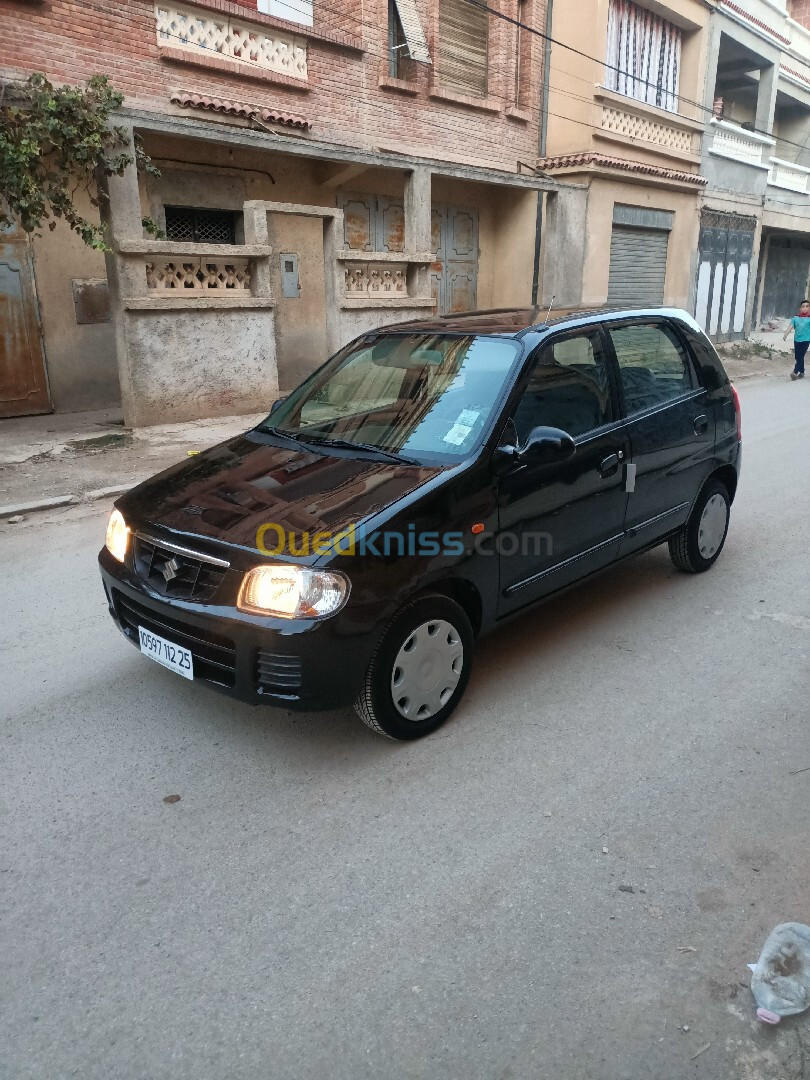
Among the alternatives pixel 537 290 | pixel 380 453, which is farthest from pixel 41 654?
pixel 537 290

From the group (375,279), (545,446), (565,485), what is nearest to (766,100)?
(375,279)

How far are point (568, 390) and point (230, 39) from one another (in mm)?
9754

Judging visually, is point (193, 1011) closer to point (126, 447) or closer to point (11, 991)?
point (11, 991)

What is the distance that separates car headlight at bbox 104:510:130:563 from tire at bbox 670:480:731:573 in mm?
3317

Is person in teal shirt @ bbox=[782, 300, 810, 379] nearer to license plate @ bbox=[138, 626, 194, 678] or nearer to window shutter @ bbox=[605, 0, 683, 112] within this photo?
window shutter @ bbox=[605, 0, 683, 112]

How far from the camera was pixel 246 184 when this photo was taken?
1227cm

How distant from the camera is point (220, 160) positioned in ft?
38.7

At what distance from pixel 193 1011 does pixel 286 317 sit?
1173 cm

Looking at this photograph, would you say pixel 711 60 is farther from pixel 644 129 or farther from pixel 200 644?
pixel 200 644

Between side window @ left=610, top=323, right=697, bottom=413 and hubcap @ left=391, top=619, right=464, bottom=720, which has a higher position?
side window @ left=610, top=323, right=697, bottom=413

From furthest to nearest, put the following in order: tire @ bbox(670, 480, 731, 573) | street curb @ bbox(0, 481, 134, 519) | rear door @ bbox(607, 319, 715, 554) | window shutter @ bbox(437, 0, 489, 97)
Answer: window shutter @ bbox(437, 0, 489, 97) → street curb @ bbox(0, 481, 134, 519) → tire @ bbox(670, 480, 731, 573) → rear door @ bbox(607, 319, 715, 554)

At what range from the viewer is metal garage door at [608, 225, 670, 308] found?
713 inches

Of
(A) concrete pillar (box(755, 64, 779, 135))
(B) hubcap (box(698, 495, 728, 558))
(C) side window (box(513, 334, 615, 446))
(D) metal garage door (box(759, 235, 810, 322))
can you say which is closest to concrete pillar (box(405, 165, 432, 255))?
(B) hubcap (box(698, 495, 728, 558))

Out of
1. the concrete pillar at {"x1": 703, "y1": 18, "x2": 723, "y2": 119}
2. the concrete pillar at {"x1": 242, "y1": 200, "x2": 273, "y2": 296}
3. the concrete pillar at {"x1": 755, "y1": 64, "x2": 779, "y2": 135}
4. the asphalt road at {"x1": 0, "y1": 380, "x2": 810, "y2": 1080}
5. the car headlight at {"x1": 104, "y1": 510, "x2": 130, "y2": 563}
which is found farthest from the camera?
the concrete pillar at {"x1": 755, "y1": 64, "x2": 779, "y2": 135}
